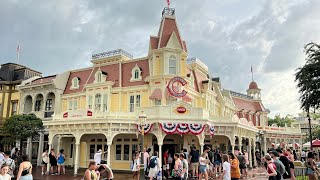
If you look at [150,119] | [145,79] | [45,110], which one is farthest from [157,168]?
[45,110]

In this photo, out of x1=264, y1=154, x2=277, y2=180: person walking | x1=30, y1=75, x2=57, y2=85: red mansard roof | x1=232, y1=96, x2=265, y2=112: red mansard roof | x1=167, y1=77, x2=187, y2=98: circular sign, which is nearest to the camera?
x1=264, y1=154, x2=277, y2=180: person walking

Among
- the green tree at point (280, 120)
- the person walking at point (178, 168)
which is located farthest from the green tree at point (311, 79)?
the green tree at point (280, 120)

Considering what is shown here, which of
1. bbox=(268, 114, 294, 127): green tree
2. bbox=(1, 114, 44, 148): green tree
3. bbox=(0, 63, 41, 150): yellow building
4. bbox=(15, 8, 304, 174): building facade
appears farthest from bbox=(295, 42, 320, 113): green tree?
bbox=(268, 114, 294, 127): green tree

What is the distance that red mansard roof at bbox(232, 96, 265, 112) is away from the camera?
40.3 meters

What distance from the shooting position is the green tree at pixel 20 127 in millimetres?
26891

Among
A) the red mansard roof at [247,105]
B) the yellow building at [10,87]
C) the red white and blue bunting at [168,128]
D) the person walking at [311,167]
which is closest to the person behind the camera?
the person walking at [311,167]

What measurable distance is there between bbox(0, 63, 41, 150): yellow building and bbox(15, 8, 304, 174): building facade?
188 cm

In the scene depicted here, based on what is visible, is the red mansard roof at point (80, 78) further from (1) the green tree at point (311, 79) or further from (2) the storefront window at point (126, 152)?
(1) the green tree at point (311, 79)

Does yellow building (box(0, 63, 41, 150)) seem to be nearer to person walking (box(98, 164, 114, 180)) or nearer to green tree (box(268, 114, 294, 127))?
person walking (box(98, 164, 114, 180))

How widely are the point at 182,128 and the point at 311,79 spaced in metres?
8.89

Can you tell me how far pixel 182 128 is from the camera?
20.5m

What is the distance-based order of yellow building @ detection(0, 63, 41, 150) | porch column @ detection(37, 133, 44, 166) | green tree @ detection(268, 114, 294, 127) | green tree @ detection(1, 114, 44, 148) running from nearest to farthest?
green tree @ detection(1, 114, 44, 148), porch column @ detection(37, 133, 44, 166), yellow building @ detection(0, 63, 41, 150), green tree @ detection(268, 114, 294, 127)

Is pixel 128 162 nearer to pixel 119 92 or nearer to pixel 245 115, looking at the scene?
pixel 119 92

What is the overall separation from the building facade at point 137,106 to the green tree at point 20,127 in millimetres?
2234
